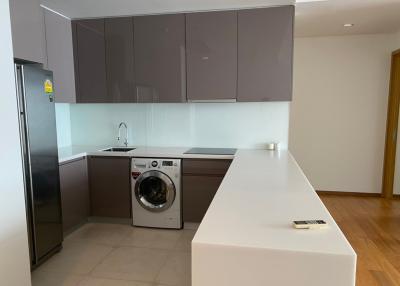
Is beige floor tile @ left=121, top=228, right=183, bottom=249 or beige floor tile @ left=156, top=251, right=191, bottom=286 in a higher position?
beige floor tile @ left=121, top=228, right=183, bottom=249

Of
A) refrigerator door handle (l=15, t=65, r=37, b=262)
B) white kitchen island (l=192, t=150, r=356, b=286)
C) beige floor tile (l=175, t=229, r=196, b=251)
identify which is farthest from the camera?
beige floor tile (l=175, t=229, r=196, b=251)

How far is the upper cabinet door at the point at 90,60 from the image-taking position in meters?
3.42

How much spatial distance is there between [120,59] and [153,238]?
2.04m

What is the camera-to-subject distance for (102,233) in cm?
321

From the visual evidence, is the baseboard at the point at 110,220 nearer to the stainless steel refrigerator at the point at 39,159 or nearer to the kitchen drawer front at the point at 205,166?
the stainless steel refrigerator at the point at 39,159

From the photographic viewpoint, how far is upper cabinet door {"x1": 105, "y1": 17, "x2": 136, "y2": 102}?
11.0 ft

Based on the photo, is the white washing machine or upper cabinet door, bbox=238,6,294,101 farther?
the white washing machine

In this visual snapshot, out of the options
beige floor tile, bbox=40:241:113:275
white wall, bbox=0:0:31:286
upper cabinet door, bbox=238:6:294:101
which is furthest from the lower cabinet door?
white wall, bbox=0:0:31:286

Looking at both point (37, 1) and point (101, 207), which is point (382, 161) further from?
point (37, 1)

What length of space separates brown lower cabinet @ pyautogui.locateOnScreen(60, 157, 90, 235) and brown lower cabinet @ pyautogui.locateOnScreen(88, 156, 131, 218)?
0.09 metres

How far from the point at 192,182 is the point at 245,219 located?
1997mm

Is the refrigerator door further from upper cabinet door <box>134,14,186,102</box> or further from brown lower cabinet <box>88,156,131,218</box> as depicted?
upper cabinet door <box>134,14,186,102</box>

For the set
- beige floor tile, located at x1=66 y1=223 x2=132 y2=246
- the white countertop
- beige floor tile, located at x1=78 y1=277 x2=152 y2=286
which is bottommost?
beige floor tile, located at x1=78 y1=277 x2=152 y2=286

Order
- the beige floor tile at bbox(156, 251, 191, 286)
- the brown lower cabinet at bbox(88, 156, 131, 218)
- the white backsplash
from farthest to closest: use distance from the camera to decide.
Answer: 1. the white backsplash
2. the brown lower cabinet at bbox(88, 156, 131, 218)
3. the beige floor tile at bbox(156, 251, 191, 286)
